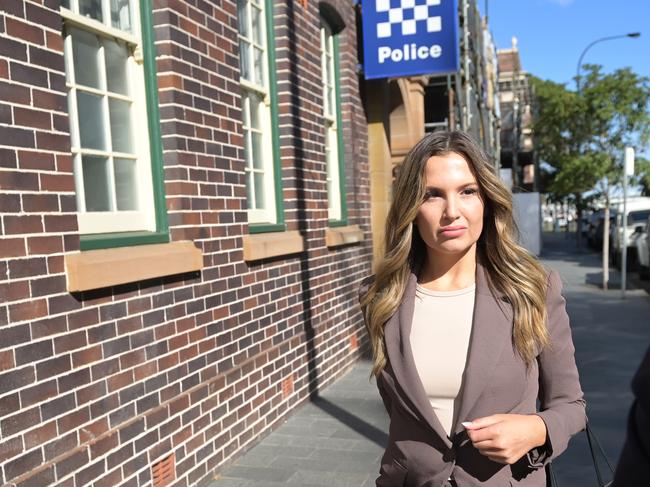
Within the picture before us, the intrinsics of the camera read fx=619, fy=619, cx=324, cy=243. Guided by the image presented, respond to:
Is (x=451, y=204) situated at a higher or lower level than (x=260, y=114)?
lower

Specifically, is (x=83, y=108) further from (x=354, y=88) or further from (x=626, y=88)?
(x=626, y=88)

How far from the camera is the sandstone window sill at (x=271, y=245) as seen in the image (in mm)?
4742

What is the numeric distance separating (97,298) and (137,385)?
598 mm

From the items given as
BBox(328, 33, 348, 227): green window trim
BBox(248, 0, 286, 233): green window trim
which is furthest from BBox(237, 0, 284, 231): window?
BBox(328, 33, 348, 227): green window trim

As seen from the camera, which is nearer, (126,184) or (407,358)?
(407,358)

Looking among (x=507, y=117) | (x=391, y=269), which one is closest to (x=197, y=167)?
(x=391, y=269)

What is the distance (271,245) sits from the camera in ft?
16.6

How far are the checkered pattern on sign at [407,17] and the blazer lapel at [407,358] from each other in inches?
Result: 239

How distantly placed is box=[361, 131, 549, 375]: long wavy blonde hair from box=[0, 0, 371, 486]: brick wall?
1.65 metres

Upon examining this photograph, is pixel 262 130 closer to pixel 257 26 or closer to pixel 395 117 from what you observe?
pixel 257 26

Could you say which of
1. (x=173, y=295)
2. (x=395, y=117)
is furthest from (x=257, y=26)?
(x=395, y=117)

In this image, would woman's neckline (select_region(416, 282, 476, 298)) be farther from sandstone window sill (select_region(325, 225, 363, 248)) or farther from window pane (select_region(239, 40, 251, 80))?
sandstone window sill (select_region(325, 225, 363, 248))

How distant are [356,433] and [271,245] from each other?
1.68 m

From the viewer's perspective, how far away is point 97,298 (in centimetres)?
318
